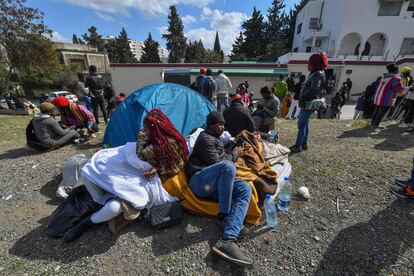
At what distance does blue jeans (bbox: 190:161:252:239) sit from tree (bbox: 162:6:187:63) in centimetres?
4310

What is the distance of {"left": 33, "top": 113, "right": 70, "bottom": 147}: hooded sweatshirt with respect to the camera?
445cm

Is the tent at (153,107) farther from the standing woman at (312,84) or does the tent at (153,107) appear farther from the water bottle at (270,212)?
the water bottle at (270,212)

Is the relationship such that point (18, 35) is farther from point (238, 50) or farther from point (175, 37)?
point (238, 50)

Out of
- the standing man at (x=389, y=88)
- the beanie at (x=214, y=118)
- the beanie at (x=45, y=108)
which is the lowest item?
the beanie at (x=45, y=108)

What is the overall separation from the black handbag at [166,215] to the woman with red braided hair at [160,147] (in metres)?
0.36

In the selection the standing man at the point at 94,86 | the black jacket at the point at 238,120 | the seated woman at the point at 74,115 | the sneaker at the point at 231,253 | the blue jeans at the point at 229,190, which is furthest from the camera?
the standing man at the point at 94,86

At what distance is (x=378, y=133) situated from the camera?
18.1ft

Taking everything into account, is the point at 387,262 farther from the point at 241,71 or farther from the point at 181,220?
the point at 241,71

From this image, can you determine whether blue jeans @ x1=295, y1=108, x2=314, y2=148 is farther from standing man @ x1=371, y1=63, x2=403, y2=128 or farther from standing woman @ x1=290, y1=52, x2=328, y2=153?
standing man @ x1=371, y1=63, x2=403, y2=128

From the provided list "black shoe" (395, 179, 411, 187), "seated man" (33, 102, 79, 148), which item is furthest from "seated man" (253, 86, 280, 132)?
"seated man" (33, 102, 79, 148)

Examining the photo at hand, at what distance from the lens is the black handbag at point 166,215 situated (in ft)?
8.07

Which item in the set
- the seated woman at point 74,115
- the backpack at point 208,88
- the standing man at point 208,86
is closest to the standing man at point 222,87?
the standing man at point 208,86

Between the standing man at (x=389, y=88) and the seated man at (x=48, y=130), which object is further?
the standing man at (x=389, y=88)

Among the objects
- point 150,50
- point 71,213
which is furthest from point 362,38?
point 150,50
